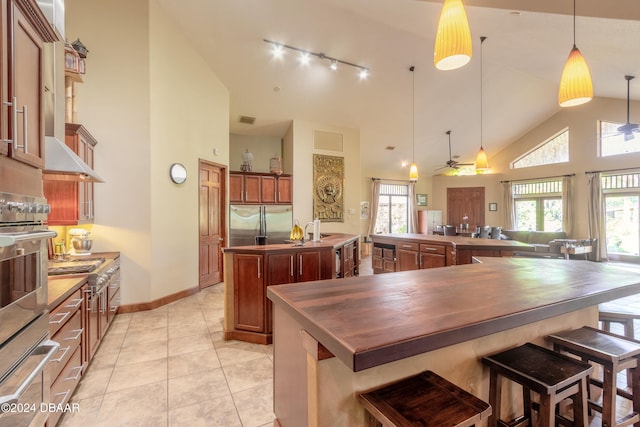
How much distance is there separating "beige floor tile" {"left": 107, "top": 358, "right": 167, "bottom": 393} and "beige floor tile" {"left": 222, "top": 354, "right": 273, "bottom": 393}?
1.77ft

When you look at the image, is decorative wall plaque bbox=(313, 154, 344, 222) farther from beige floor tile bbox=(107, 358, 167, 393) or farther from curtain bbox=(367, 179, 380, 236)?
beige floor tile bbox=(107, 358, 167, 393)

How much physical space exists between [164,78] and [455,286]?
15.5 ft

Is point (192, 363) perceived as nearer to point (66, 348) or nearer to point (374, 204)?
point (66, 348)

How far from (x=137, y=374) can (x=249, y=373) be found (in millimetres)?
940

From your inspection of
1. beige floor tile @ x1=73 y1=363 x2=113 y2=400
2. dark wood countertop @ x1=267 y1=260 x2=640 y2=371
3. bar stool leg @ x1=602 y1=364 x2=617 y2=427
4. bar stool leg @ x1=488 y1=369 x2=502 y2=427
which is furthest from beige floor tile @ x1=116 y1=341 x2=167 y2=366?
bar stool leg @ x1=602 y1=364 x2=617 y2=427

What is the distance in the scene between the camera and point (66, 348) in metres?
1.87

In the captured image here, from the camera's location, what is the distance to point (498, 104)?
24.5ft

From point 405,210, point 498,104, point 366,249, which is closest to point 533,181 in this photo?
point 498,104

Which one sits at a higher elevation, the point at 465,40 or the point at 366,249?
the point at 465,40

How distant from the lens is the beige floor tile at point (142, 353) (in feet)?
8.50

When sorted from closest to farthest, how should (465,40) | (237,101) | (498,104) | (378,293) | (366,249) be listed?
(378,293) → (465,40) → (237,101) → (498,104) → (366,249)

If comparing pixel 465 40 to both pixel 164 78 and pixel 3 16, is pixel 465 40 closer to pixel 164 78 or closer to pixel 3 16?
pixel 3 16

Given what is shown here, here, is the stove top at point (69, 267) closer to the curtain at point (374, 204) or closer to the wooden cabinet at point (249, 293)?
the wooden cabinet at point (249, 293)

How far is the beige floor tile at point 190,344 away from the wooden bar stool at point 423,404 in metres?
2.25
